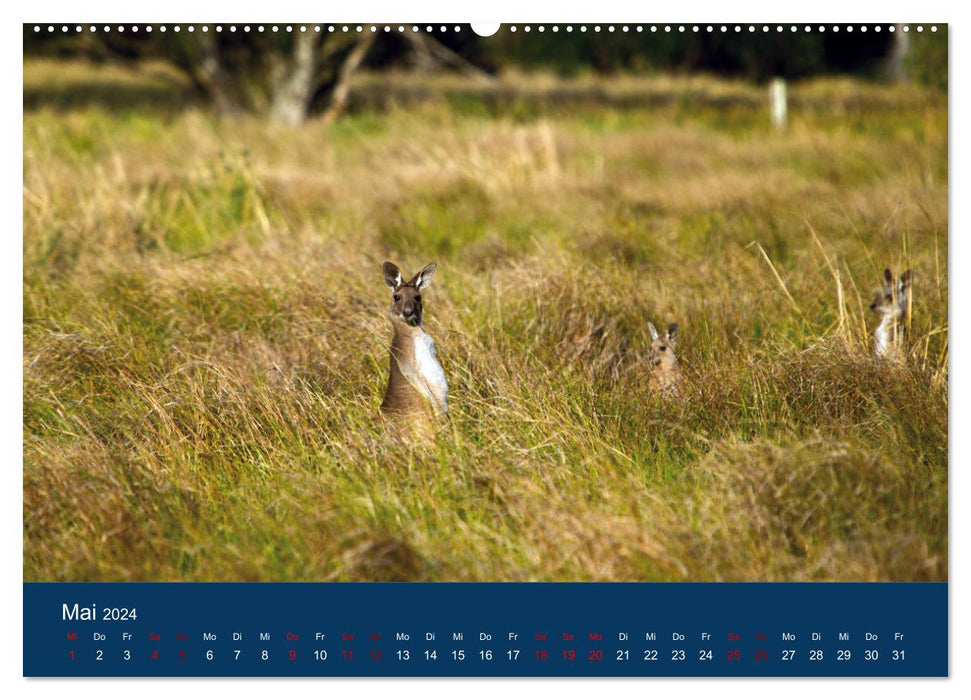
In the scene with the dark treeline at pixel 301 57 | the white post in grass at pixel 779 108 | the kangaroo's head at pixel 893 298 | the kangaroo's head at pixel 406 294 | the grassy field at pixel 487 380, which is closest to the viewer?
the grassy field at pixel 487 380

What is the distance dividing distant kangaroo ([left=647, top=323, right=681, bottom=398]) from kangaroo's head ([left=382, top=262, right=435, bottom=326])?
1069 millimetres

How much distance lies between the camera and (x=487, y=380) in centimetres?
392

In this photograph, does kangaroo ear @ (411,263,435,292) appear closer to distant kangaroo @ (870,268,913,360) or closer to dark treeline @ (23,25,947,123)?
distant kangaroo @ (870,268,913,360)

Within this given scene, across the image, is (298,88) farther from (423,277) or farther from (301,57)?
(423,277)

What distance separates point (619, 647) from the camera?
9.24 feet

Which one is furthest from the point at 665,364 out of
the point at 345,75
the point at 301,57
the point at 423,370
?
the point at 301,57

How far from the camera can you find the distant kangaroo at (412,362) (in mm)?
3543

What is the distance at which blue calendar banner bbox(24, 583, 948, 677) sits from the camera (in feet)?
9.28

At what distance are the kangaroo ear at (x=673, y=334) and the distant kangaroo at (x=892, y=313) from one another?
83 centimetres

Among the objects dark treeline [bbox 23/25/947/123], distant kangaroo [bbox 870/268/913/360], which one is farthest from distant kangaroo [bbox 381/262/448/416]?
dark treeline [bbox 23/25/947/123]

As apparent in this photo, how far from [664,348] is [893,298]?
3.23 feet

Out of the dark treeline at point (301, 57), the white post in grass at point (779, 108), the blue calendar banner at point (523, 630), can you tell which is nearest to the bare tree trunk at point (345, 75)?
the dark treeline at point (301, 57)

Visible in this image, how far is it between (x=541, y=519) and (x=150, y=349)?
2.30 m

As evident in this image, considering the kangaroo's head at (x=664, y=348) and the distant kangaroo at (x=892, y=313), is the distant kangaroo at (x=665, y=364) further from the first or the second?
the distant kangaroo at (x=892, y=313)
